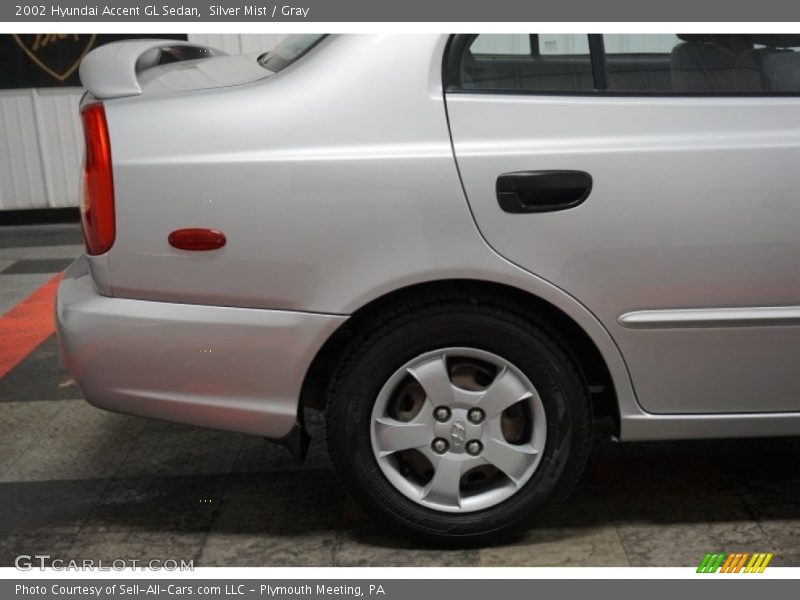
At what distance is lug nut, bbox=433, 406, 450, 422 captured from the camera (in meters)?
2.86

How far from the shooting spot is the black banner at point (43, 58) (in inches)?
299

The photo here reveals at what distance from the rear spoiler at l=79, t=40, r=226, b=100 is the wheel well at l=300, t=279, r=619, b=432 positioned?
33.3 inches

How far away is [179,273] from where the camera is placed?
2777 millimetres

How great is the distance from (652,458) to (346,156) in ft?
5.09

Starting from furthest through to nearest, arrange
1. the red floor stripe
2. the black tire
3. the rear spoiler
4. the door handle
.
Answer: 1. the red floor stripe
2. the rear spoiler
3. the black tire
4. the door handle

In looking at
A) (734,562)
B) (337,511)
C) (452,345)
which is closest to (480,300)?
(452,345)

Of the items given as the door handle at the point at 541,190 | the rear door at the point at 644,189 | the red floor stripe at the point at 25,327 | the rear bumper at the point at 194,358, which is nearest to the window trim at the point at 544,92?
the rear door at the point at 644,189

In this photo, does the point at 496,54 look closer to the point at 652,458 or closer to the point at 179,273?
the point at 179,273

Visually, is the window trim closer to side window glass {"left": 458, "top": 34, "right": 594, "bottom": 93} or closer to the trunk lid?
side window glass {"left": 458, "top": 34, "right": 594, "bottom": 93}

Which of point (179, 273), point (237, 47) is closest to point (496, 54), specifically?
point (179, 273)

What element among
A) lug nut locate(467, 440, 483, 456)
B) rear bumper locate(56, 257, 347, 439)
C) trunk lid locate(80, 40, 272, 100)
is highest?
trunk lid locate(80, 40, 272, 100)

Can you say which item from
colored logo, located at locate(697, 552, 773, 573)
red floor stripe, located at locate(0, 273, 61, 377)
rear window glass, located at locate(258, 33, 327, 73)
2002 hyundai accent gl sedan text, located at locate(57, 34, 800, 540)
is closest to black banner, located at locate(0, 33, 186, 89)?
red floor stripe, located at locate(0, 273, 61, 377)

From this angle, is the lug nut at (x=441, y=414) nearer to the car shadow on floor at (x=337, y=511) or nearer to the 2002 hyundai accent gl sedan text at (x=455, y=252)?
the 2002 hyundai accent gl sedan text at (x=455, y=252)

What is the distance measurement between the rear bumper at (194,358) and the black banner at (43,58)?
17.0ft
